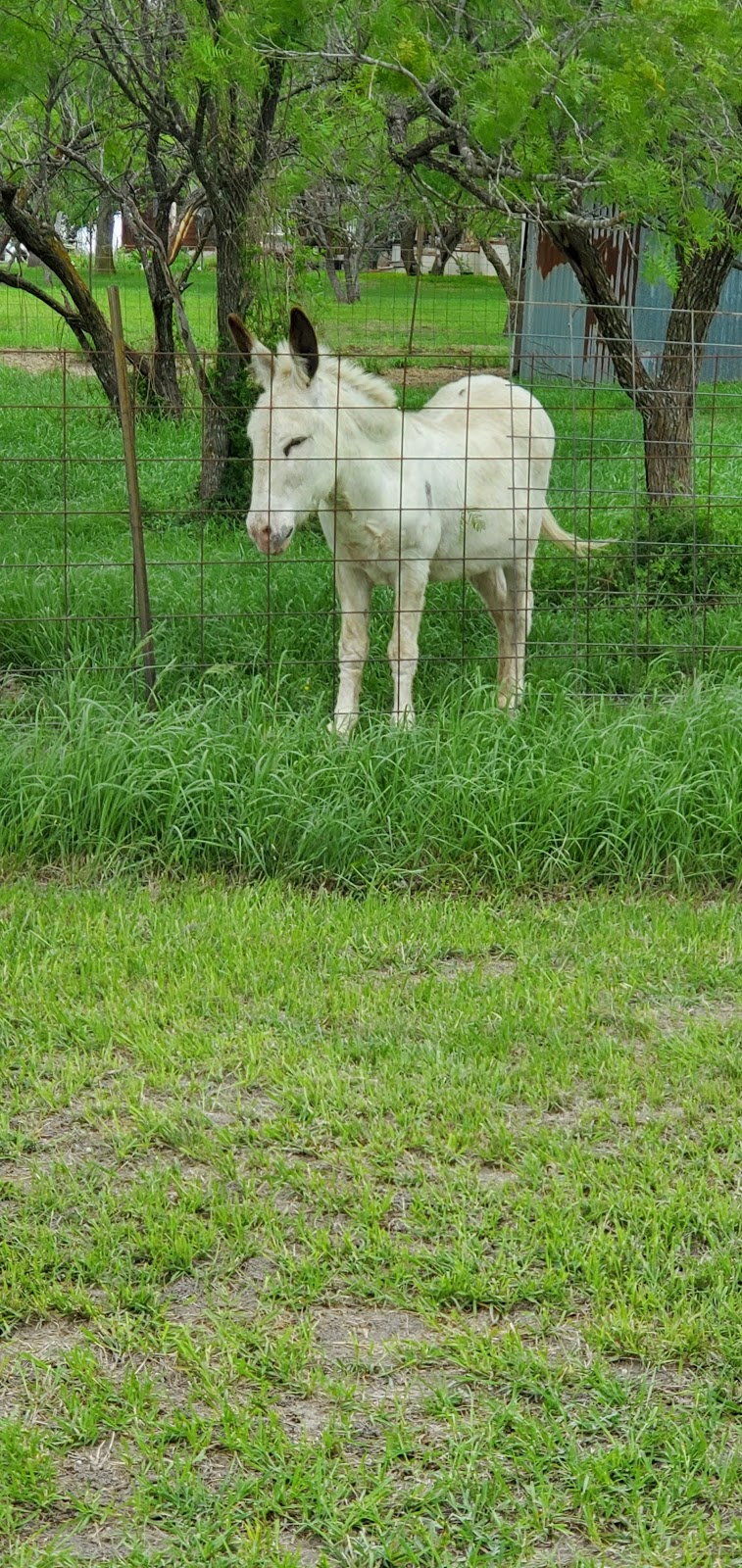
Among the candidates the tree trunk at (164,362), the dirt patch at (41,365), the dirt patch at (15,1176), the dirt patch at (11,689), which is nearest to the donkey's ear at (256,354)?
the dirt patch at (11,689)

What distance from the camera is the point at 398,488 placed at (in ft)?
21.9

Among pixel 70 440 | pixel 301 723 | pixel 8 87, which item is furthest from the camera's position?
pixel 70 440

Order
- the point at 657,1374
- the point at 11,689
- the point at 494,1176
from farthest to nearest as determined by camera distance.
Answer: the point at 11,689
the point at 494,1176
the point at 657,1374

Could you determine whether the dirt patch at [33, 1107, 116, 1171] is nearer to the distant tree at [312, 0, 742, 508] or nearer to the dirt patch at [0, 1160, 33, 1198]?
the dirt patch at [0, 1160, 33, 1198]

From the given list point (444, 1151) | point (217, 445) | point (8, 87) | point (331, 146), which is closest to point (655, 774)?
point (444, 1151)

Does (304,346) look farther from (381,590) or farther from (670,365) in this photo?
(670,365)

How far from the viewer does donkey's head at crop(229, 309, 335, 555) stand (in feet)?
20.5

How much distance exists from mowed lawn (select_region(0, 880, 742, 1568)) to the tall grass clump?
332mm

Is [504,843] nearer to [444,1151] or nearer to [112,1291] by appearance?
[444,1151]

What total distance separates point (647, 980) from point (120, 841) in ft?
6.47

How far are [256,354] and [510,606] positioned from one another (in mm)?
1853

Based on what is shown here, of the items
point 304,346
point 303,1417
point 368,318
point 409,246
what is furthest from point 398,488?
point 409,246

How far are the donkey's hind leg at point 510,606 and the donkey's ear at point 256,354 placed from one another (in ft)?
5.00

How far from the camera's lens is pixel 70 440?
1323 cm
